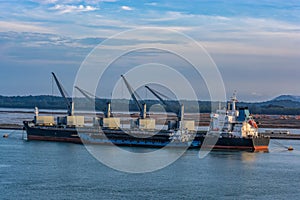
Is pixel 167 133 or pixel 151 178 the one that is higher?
pixel 167 133

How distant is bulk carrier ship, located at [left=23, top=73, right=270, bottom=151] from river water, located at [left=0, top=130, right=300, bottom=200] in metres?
4.30

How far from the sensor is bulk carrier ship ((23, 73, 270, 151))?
50.5 m

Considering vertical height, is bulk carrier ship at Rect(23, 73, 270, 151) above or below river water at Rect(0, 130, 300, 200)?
above

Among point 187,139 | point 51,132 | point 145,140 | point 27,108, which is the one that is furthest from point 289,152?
point 27,108

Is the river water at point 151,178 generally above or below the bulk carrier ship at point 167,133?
below

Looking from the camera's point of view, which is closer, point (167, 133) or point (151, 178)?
point (151, 178)

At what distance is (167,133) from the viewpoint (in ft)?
175

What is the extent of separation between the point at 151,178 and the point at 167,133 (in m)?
20.1

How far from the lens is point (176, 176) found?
34.2 metres

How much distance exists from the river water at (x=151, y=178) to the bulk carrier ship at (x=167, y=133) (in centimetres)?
430

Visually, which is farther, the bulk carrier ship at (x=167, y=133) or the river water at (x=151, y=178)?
the bulk carrier ship at (x=167, y=133)

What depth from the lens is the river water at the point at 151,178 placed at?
1129 inches

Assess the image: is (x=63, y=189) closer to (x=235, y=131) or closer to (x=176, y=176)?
(x=176, y=176)

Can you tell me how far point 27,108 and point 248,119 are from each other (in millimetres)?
135081
